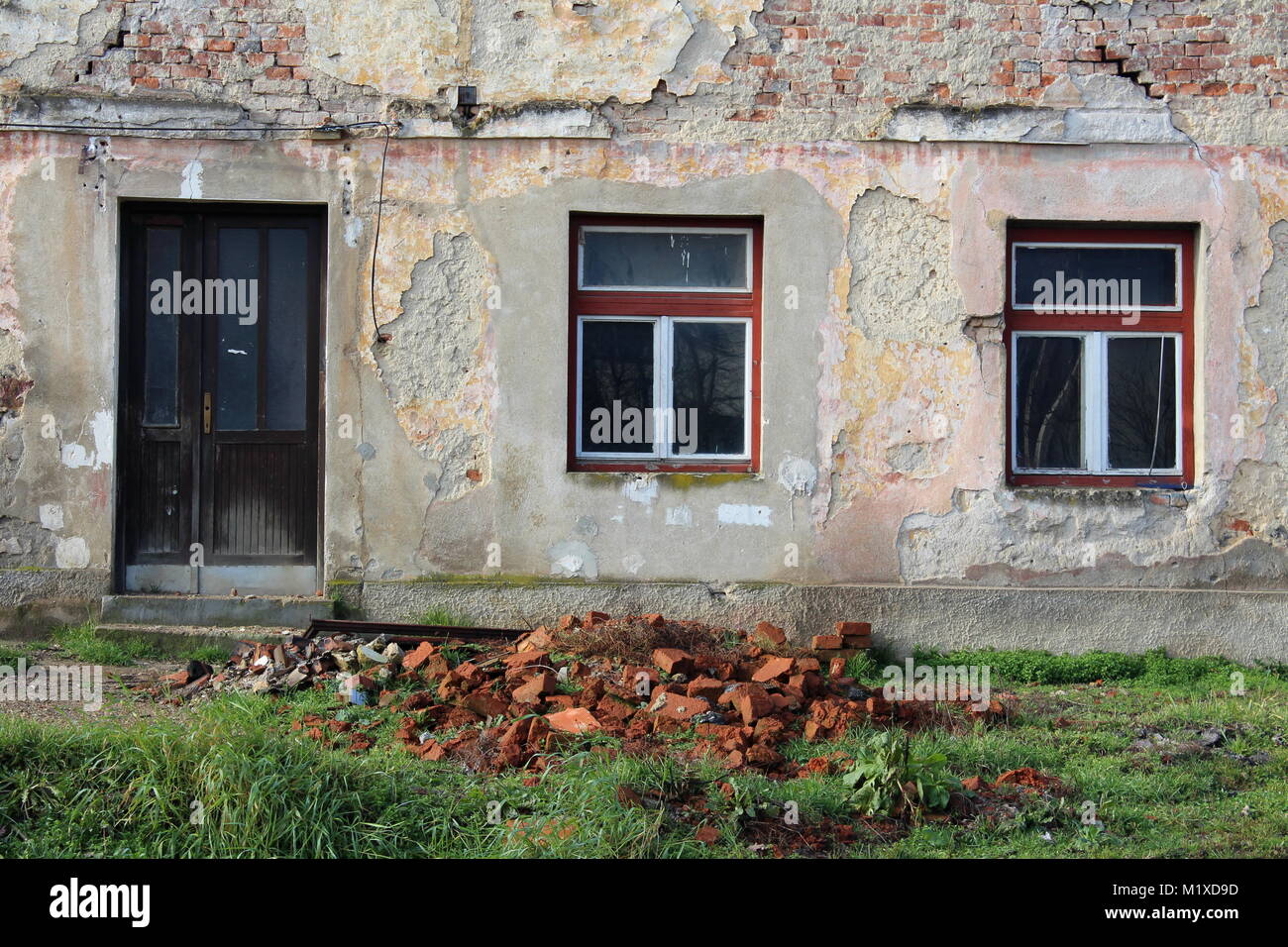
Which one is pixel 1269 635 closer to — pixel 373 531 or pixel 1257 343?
pixel 1257 343

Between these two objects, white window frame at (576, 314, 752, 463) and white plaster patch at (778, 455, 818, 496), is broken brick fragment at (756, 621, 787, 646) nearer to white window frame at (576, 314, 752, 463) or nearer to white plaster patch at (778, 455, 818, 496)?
white plaster patch at (778, 455, 818, 496)

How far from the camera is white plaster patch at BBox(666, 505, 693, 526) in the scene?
663cm

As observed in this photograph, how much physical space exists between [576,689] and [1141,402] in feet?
13.3

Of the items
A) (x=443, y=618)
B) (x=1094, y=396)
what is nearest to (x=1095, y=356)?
(x=1094, y=396)

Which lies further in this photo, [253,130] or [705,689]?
[253,130]

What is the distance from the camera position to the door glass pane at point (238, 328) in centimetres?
675

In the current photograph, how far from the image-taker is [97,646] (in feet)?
20.0

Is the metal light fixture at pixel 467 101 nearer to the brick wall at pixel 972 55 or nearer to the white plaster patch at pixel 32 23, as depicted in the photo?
the brick wall at pixel 972 55

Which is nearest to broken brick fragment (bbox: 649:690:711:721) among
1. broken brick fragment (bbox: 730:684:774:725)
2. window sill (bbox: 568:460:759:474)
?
broken brick fragment (bbox: 730:684:774:725)

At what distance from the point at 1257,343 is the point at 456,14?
5195 mm

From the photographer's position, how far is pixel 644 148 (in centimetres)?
664

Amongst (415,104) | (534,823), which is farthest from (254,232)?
(534,823)

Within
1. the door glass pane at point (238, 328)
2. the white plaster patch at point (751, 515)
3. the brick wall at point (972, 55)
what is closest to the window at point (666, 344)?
the white plaster patch at point (751, 515)

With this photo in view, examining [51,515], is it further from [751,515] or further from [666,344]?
[751,515]
